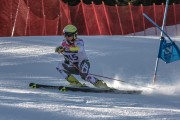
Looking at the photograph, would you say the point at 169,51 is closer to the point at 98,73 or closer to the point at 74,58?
the point at 74,58

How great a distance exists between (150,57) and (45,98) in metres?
8.19

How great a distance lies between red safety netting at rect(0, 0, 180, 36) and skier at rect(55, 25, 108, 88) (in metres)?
12.6

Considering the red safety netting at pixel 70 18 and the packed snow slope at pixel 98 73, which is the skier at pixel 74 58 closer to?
the packed snow slope at pixel 98 73

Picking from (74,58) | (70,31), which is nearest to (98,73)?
(74,58)

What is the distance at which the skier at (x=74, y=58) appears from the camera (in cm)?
927

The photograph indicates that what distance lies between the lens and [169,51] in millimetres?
9734

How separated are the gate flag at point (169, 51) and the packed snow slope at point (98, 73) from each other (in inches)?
22.6

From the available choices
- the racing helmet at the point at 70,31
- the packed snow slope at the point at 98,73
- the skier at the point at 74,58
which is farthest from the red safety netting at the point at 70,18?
the racing helmet at the point at 70,31

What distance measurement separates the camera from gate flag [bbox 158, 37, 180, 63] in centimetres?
964

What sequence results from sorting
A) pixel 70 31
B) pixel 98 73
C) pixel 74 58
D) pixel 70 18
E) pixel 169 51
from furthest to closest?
1. pixel 70 18
2. pixel 98 73
3. pixel 169 51
4. pixel 74 58
5. pixel 70 31

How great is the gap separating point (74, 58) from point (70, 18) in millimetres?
16490

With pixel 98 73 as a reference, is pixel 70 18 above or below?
above

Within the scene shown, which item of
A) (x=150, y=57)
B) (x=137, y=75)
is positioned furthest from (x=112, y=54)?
(x=137, y=75)

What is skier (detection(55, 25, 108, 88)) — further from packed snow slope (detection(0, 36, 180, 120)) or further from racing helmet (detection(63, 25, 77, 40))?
packed snow slope (detection(0, 36, 180, 120))
